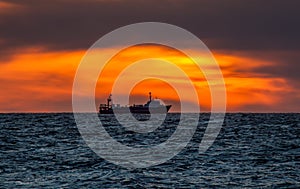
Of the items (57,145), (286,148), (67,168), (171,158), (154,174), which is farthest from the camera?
(57,145)

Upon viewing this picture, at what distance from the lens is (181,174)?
3931 cm

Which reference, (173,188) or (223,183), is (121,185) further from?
(223,183)

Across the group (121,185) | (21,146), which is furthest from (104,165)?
(21,146)

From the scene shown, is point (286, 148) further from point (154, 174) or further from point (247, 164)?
point (154, 174)

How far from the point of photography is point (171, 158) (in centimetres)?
4897

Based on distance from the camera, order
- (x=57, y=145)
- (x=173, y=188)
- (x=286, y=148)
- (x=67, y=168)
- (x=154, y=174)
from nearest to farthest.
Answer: (x=173, y=188), (x=154, y=174), (x=67, y=168), (x=286, y=148), (x=57, y=145)

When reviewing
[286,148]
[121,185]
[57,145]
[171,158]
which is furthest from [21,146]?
[121,185]

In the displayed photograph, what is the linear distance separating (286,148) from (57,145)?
2028 cm

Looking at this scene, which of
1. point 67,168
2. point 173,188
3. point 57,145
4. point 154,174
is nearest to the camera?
point 173,188

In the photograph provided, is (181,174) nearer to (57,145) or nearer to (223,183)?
(223,183)

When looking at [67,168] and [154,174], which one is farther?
[67,168]

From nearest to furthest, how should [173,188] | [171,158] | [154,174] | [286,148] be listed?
[173,188]
[154,174]
[171,158]
[286,148]

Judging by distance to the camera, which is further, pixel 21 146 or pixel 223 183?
pixel 21 146

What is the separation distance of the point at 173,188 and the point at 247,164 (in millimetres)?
11683
